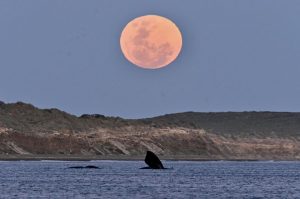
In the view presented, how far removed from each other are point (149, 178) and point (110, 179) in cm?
486

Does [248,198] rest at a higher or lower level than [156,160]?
lower

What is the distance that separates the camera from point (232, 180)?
15362 centimetres

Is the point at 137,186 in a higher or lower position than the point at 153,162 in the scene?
lower

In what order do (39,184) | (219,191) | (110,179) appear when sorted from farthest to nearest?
(110,179)
(39,184)
(219,191)

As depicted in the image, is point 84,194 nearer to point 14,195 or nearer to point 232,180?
point 14,195

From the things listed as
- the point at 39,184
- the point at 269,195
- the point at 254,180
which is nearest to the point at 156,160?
the point at 254,180

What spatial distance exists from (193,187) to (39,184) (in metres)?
17.1

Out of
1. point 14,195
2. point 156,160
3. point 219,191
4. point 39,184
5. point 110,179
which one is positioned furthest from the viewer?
point 156,160

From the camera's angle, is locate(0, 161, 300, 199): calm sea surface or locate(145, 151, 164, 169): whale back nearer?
locate(0, 161, 300, 199): calm sea surface

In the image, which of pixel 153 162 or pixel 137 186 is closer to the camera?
pixel 137 186

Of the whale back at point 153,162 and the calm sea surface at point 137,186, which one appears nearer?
the calm sea surface at point 137,186

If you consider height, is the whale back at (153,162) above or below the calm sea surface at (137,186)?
above

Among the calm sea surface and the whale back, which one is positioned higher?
the whale back

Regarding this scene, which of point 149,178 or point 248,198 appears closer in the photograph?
point 248,198
